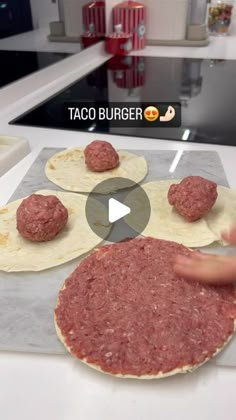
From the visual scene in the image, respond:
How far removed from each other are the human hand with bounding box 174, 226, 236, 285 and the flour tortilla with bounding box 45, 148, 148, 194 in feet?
1.42

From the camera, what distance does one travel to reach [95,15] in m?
2.34

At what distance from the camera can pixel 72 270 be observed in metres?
0.82

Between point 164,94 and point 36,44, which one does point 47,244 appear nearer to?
point 164,94

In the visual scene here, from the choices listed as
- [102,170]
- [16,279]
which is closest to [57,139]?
[102,170]

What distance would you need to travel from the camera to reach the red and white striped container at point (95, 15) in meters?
2.27

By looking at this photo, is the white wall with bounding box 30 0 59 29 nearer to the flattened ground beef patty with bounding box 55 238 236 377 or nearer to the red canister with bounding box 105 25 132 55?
the red canister with bounding box 105 25 132 55

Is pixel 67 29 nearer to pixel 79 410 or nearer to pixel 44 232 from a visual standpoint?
pixel 44 232

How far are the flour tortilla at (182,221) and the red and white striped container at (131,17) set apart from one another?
1774 millimetres

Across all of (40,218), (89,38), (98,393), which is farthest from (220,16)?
(98,393)

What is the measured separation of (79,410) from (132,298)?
0.21 meters

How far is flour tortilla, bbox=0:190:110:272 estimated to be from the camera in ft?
2.68

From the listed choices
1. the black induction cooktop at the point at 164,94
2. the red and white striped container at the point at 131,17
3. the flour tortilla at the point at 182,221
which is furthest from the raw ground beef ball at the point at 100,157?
the red and white striped container at the point at 131,17
